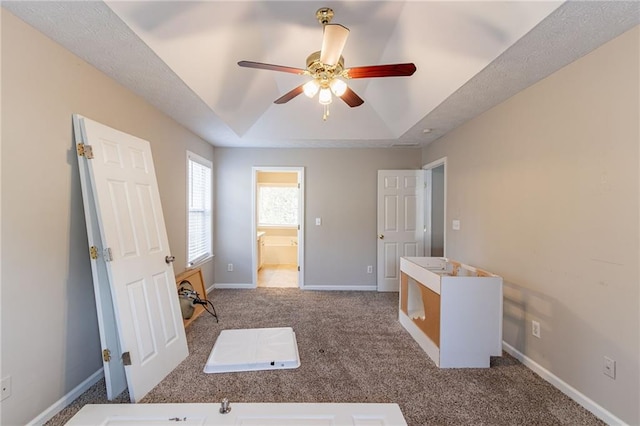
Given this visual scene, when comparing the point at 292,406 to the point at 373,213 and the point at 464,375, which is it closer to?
the point at 464,375

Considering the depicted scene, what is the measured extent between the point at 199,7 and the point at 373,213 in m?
3.47

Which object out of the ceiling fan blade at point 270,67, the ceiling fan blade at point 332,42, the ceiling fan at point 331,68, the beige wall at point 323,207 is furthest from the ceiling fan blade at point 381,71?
the beige wall at point 323,207

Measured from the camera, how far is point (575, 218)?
1929 mm

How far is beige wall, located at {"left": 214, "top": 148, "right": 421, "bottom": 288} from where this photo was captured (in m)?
4.53

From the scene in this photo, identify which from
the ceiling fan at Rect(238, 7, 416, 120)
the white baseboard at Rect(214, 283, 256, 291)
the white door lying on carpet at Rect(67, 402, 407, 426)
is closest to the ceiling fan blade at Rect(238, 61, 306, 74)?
the ceiling fan at Rect(238, 7, 416, 120)

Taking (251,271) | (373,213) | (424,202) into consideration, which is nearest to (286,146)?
(373,213)

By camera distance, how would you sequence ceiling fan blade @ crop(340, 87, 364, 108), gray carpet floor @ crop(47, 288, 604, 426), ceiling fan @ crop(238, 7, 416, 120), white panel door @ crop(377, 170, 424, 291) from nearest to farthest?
ceiling fan @ crop(238, 7, 416, 120) < gray carpet floor @ crop(47, 288, 604, 426) < ceiling fan blade @ crop(340, 87, 364, 108) < white panel door @ crop(377, 170, 424, 291)

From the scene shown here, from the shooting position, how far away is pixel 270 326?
3.13 meters

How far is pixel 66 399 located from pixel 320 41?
329cm

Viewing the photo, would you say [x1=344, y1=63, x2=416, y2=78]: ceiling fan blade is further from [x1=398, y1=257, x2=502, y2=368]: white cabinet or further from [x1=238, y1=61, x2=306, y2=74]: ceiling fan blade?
[x1=398, y1=257, x2=502, y2=368]: white cabinet

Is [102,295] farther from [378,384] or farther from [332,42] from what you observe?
[332,42]

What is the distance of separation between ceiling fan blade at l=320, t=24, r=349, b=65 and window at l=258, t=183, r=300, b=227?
550 cm

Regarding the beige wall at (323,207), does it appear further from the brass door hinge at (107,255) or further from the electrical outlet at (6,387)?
the electrical outlet at (6,387)

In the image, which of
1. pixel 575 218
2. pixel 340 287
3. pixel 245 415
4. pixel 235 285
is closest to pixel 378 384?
pixel 245 415
